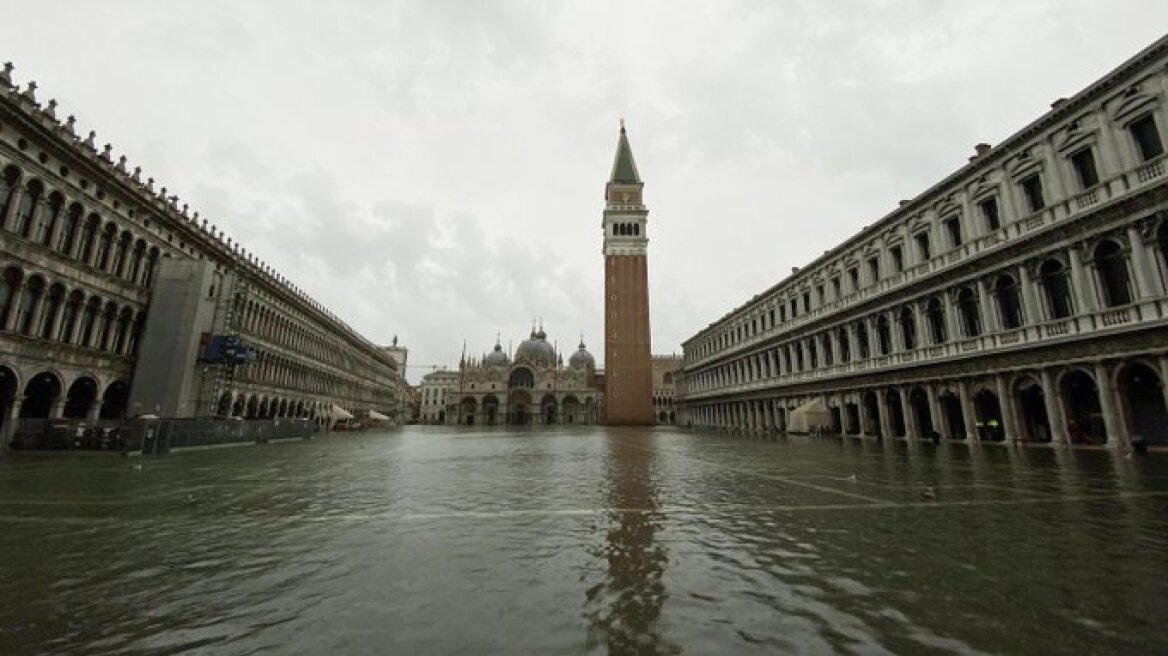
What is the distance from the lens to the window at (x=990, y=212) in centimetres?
2352

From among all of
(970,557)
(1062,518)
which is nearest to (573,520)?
(970,557)

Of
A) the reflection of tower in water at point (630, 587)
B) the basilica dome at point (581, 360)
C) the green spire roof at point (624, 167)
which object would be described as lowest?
the reflection of tower in water at point (630, 587)

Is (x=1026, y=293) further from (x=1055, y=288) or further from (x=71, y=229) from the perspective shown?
(x=71, y=229)

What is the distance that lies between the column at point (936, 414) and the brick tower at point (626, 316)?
47.6 metres

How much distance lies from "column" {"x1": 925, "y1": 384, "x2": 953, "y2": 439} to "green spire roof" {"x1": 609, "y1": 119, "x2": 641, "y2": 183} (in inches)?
2478

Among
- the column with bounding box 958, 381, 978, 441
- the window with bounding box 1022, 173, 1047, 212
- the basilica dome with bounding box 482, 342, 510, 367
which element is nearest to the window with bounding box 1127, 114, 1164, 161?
the window with bounding box 1022, 173, 1047, 212

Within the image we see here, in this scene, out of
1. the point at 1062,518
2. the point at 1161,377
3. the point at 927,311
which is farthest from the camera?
the point at 927,311

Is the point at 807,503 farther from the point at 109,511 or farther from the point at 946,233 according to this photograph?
the point at 946,233

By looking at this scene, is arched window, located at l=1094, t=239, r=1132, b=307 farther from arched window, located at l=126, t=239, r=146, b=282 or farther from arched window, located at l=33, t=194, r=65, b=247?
arched window, located at l=126, t=239, r=146, b=282

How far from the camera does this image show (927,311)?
26.8m

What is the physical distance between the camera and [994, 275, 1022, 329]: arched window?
2233cm

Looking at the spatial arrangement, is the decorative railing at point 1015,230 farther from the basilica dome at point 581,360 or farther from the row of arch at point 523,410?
the basilica dome at point 581,360

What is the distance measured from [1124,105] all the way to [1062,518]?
1974 centimetres

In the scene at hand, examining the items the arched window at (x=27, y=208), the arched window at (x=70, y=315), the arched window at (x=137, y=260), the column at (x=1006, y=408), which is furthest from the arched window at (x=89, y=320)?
the column at (x=1006, y=408)
